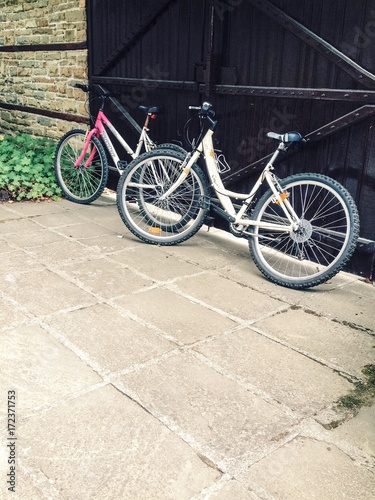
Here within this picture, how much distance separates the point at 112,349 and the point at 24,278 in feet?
3.99

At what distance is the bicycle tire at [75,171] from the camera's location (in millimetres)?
5824

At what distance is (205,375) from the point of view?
2520 millimetres

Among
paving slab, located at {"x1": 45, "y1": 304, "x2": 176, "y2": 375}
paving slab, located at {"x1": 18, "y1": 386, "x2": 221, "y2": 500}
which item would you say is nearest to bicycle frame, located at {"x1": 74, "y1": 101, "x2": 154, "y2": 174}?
paving slab, located at {"x1": 45, "y1": 304, "x2": 176, "y2": 375}

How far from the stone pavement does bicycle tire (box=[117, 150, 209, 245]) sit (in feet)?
1.20

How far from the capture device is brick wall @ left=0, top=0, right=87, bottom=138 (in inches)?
257

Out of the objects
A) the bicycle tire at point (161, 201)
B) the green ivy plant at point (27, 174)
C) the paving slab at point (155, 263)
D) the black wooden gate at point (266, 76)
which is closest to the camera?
the black wooden gate at point (266, 76)

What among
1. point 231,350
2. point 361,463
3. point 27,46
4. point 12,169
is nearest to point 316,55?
point 231,350

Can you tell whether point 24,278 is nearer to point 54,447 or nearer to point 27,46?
point 54,447

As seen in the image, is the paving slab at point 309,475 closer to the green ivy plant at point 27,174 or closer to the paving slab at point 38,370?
the paving slab at point 38,370

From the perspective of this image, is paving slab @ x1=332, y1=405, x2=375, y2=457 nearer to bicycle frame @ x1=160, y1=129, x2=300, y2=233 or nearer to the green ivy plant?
bicycle frame @ x1=160, y1=129, x2=300, y2=233

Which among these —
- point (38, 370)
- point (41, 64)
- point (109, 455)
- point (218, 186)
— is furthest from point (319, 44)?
point (41, 64)

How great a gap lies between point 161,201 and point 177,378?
235 cm

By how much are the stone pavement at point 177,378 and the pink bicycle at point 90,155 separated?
166cm

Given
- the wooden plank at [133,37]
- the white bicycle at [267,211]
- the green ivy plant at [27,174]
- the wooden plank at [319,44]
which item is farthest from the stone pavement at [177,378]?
the wooden plank at [133,37]
